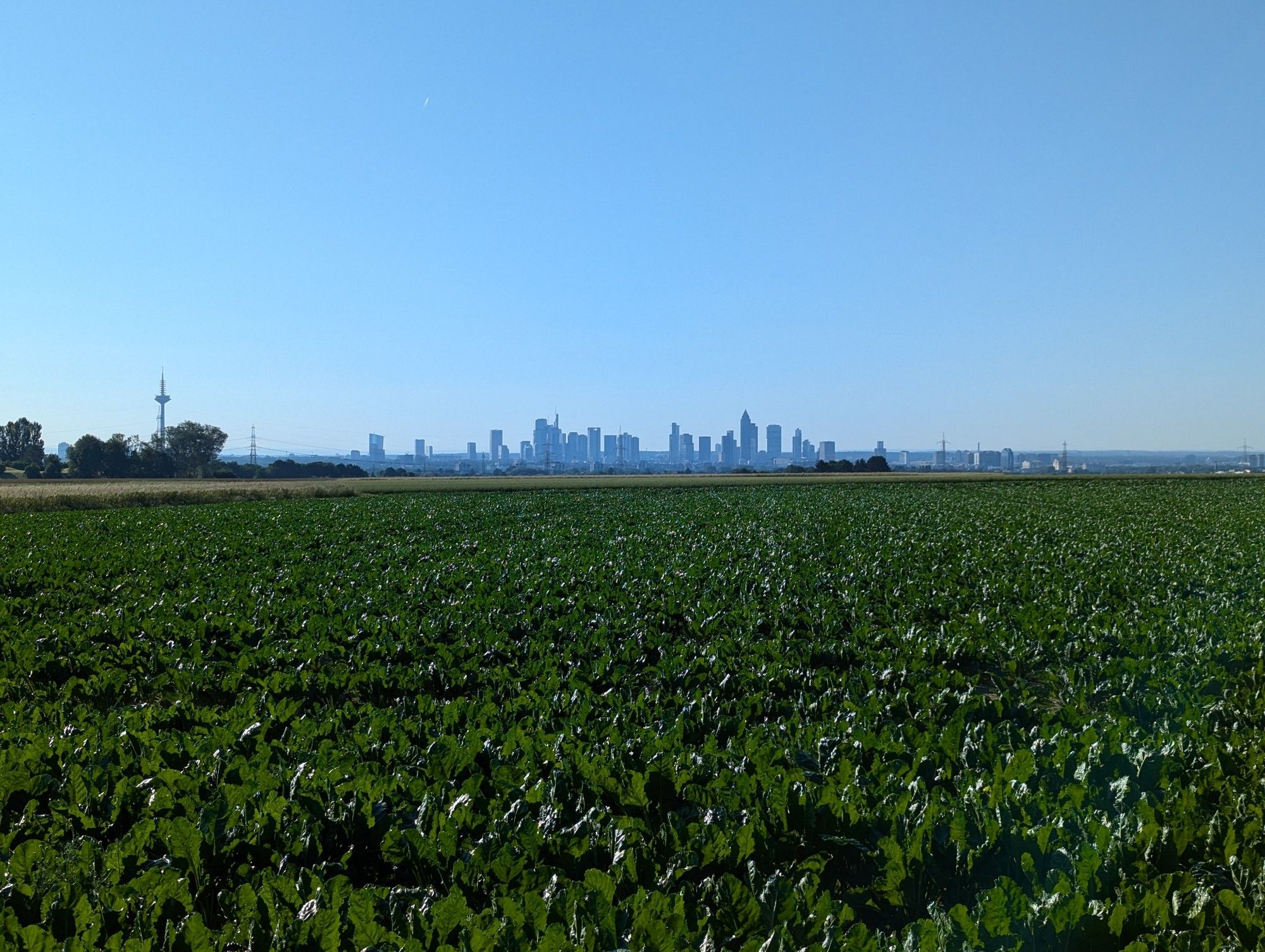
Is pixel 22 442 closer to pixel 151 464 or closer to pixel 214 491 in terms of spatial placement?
pixel 151 464

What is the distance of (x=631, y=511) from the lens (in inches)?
→ 1383

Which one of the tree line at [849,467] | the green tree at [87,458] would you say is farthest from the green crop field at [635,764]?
the tree line at [849,467]

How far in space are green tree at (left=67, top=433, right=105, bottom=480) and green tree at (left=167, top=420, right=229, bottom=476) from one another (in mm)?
15935

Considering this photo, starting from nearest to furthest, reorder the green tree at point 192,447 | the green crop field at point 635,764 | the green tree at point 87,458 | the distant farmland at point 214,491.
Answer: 1. the green crop field at point 635,764
2. the distant farmland at point 214,491
3. the green tree at point 87,458
4. the green tree at point 192,447

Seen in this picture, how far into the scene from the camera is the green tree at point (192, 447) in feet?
375

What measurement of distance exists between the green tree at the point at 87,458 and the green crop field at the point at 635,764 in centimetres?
9590

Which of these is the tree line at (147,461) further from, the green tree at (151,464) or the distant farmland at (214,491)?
the distant farmland at (214,491)

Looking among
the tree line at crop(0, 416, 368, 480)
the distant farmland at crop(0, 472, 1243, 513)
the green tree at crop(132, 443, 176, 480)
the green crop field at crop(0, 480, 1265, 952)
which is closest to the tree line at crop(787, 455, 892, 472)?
the distant farmland at crop(0, 472, 1243, 513)

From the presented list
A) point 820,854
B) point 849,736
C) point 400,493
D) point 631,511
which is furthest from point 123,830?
point 400,493

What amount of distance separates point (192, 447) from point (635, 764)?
412 feet

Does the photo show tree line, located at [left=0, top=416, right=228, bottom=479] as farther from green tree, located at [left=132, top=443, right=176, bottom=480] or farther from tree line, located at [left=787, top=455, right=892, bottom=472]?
tree line, located at [left=787, top=455, right=892, bottom=472]

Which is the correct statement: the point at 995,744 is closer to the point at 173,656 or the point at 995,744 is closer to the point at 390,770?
the point at 390,770

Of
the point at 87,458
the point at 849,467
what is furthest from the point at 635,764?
the point at 849,467

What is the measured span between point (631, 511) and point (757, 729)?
94.9ft
